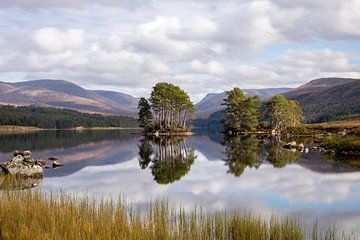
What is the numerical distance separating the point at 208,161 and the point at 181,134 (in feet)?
209

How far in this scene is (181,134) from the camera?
106 metres

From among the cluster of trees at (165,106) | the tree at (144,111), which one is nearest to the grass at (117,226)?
the cluster of trees at (165,106)

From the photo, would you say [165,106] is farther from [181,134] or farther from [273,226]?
[273,226]

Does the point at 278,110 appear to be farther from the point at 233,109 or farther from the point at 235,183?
the point at 235,183

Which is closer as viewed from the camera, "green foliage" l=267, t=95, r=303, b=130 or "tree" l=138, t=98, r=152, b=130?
"tree" l=138, t=98, r=152, b=130

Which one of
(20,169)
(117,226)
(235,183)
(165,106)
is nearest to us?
(117,226)

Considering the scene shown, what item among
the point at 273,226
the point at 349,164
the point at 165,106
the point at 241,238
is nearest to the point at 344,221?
the point at 273,226

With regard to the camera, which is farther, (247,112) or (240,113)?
(240,113)

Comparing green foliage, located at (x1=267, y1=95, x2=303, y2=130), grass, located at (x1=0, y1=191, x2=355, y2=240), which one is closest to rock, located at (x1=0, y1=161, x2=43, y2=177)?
grass, located at (x1=0, y1=191, x2=355, y2=240)

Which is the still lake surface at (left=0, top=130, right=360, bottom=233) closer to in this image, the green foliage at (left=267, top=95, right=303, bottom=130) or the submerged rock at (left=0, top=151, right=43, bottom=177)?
the submerged rock at (left=0, top=151, right=43, bottom=177)

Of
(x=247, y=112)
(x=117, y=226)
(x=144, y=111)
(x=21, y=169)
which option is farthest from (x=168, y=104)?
(x=117, y=226)

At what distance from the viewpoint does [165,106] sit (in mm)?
100562

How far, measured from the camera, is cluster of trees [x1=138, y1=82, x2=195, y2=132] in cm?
9988

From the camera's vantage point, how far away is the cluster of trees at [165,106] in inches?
3932
